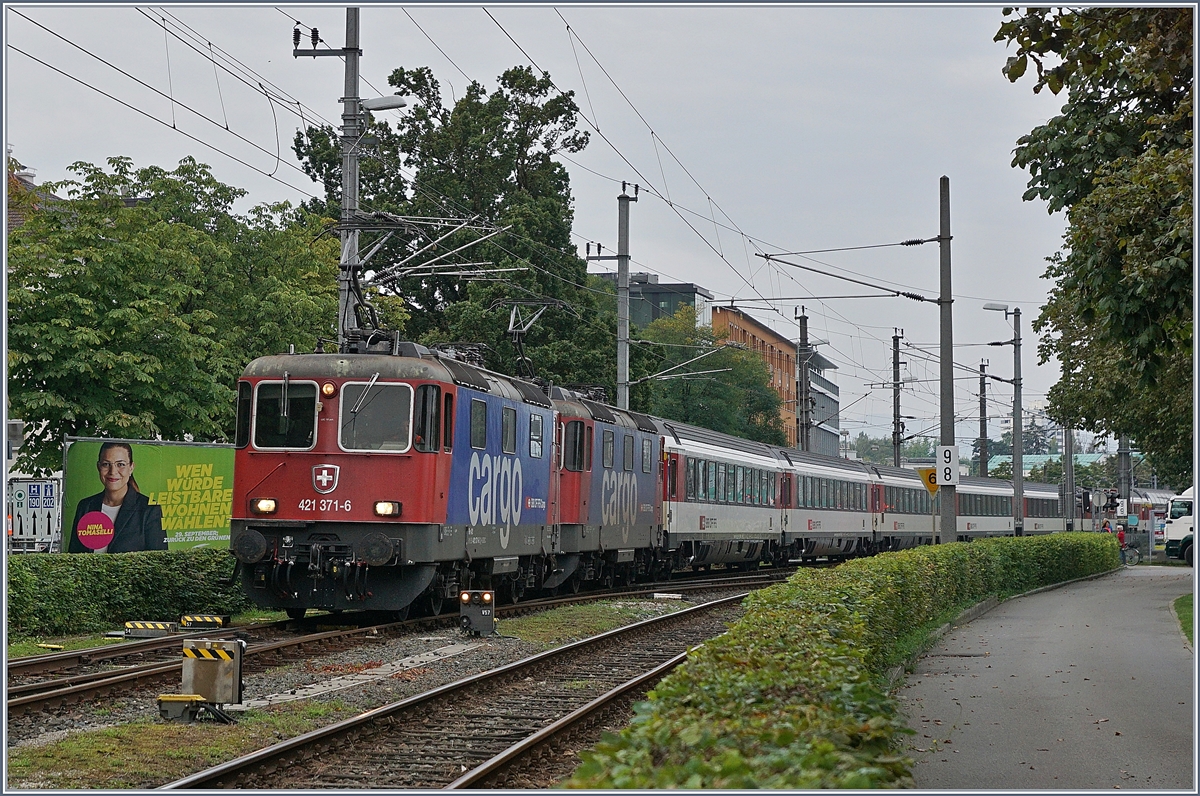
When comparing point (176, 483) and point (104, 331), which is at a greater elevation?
point (104, 331)

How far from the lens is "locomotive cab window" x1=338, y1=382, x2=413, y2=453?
17391mm

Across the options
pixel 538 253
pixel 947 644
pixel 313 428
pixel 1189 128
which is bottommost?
pixel 947 644

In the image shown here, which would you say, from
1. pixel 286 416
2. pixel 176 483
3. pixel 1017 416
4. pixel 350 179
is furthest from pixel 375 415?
pixel 1017 416

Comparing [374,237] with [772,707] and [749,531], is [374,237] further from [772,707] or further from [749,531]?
[772,707]

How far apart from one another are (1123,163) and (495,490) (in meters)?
9.96

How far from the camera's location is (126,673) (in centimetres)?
1298

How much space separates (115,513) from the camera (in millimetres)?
20562

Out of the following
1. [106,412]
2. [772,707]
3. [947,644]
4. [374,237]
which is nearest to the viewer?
[772,707]

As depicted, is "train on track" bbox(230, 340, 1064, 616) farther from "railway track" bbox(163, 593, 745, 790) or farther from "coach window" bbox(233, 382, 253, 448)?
"railway track" bbox(163, 593, 745, 790)

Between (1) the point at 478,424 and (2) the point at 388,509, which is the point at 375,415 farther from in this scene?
(1) the point at 478,424

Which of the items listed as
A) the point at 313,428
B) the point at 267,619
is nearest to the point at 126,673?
the point at 313,428

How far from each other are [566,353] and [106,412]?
875 inches

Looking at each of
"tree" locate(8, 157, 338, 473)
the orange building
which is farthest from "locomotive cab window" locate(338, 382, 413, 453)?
the orange building

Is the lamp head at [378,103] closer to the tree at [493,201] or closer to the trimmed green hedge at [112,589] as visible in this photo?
the trimmed green hedge at [112,589]
